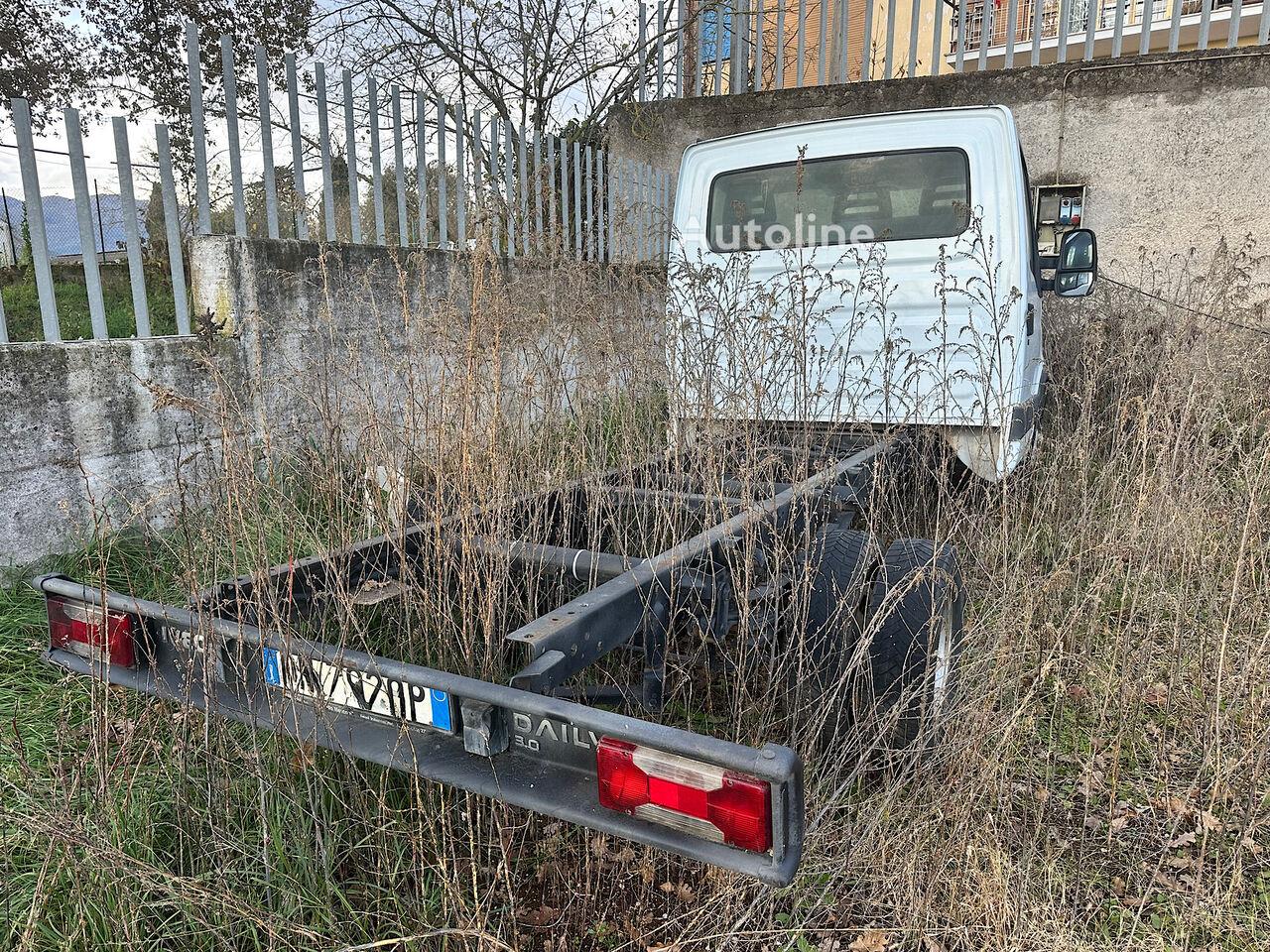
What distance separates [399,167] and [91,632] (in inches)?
147

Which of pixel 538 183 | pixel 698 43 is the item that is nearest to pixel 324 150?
pixel 538 183

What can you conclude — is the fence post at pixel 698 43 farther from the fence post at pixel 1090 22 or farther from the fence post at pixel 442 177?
the fence post at pixel 442 177

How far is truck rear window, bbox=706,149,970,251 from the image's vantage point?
3.76 metres

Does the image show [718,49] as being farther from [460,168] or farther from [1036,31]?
[460,168]

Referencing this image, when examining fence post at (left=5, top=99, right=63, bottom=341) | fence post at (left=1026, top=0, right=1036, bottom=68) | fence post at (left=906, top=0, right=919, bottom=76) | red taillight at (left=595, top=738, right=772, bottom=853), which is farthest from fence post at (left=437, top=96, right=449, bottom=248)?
fence post at (left=1026, top=0, right=1036, bottom=68)

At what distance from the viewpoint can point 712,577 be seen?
7.32 feet

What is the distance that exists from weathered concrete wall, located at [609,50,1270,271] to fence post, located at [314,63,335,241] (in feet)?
15.4

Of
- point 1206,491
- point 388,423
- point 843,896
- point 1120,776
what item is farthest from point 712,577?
point 1206,491

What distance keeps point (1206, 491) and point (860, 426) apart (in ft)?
4.46

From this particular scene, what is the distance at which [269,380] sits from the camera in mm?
2547

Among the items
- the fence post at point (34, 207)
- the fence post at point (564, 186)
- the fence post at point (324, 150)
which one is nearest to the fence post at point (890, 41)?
the fence post at point (564, 186)

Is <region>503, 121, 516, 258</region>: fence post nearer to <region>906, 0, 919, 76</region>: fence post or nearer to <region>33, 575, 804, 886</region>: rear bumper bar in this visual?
<region>33, 575, 804, 886</region>: rear bumper bar

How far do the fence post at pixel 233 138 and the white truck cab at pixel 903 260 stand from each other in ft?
6.94

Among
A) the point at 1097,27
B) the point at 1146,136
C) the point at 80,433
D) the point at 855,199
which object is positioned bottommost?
the point at 80,433
